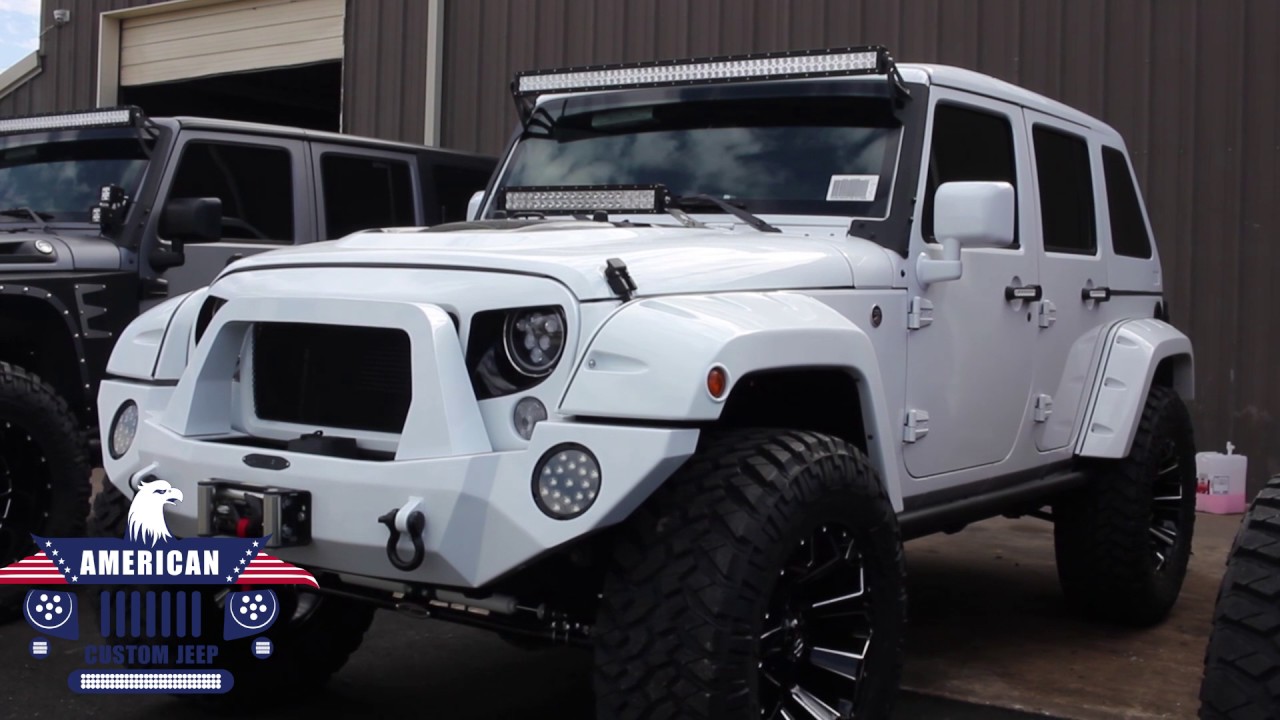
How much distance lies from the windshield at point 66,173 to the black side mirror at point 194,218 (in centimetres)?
31

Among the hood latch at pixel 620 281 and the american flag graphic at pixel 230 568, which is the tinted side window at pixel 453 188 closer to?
the american flag graphic at pixel 230 568

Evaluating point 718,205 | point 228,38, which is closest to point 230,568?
point 718,205

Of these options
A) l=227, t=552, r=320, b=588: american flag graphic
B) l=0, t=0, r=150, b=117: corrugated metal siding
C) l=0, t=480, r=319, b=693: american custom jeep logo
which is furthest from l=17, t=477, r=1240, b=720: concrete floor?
l=0, t=0, r=150, b=117: corrugated metal siding

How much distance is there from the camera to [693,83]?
446 centimetres

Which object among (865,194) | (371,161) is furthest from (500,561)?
(371,161)

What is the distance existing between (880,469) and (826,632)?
51cm

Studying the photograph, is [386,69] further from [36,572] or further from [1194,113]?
[36,572]

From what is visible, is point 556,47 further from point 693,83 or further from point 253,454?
point 253,454

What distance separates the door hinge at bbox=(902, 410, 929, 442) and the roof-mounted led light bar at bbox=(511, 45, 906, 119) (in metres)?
1.00

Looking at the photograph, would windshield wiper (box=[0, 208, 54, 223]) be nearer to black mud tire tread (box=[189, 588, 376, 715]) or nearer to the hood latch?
black mud tire tread (box=[189, 588, 376, 715])

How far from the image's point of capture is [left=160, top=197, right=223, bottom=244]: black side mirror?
561cm

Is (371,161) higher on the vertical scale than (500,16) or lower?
lower

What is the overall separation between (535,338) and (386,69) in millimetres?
9178

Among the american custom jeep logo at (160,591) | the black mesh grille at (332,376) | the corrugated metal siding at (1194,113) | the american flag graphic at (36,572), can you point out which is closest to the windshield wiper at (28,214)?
the american custom jeep logo at (160,591)
